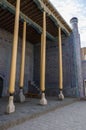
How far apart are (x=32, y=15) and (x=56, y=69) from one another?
625cm

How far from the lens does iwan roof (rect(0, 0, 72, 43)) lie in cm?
991

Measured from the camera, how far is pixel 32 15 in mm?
11383

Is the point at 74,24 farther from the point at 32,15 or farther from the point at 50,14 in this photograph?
the point at 32,15

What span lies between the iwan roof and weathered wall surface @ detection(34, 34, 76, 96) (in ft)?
5.06

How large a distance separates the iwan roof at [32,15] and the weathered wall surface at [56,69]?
1543 mm

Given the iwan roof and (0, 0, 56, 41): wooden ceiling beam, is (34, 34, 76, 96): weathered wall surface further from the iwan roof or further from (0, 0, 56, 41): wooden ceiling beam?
(0, 0, 56, 41): wooden ceiling beam

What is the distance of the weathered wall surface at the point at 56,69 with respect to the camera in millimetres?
13883

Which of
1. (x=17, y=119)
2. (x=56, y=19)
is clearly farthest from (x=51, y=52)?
(x=17, y=119)

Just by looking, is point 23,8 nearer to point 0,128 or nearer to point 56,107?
point 56,107

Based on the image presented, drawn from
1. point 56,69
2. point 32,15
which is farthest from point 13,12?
point 56,69

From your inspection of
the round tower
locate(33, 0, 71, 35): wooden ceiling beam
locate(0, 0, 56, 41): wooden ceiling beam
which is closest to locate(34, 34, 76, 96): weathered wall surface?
the round tower

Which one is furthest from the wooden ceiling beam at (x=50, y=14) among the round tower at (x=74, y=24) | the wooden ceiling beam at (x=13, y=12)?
the wooden ceiling beam at (x=13, y=12)

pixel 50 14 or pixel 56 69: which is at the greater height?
pixel 50 14

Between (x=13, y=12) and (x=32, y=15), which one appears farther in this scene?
(x=32, y=15)
